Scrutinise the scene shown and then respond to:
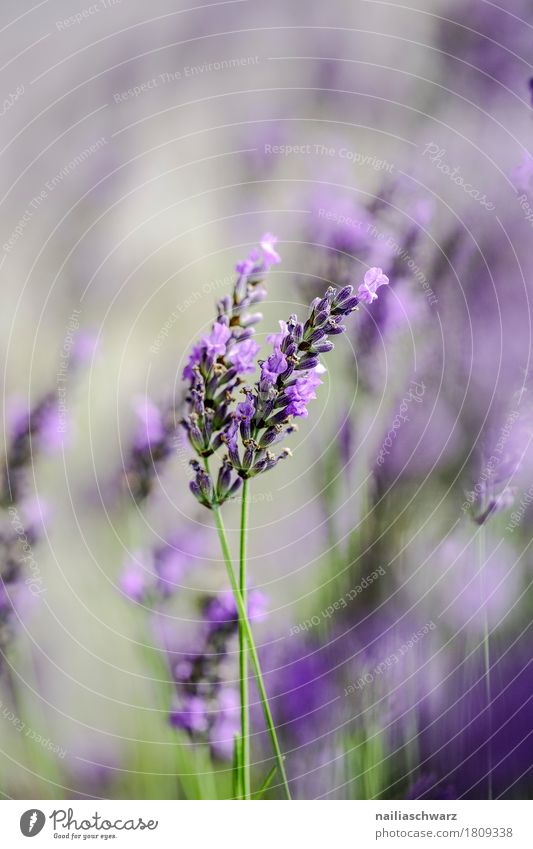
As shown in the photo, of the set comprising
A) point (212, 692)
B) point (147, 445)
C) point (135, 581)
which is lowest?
point (212, 692)

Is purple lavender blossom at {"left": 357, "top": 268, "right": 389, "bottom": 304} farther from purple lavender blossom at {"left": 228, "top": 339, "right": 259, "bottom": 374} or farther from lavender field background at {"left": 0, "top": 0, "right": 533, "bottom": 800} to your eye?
lavender field background at {"left": 0, "top": 0, "right": 533, "bottom": 800}

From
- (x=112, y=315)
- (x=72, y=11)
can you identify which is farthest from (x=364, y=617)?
(x=72, y=11)

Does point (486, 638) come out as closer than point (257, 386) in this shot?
No

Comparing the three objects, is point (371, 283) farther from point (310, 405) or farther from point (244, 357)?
point (310, 405)

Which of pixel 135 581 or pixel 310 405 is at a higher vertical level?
pixel 310 405

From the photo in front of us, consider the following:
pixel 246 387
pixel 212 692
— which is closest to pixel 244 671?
pixel 212 692

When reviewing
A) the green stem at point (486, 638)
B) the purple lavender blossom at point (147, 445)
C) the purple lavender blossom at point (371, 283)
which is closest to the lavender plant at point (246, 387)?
the purple lavender blossom at point (371, 283)
